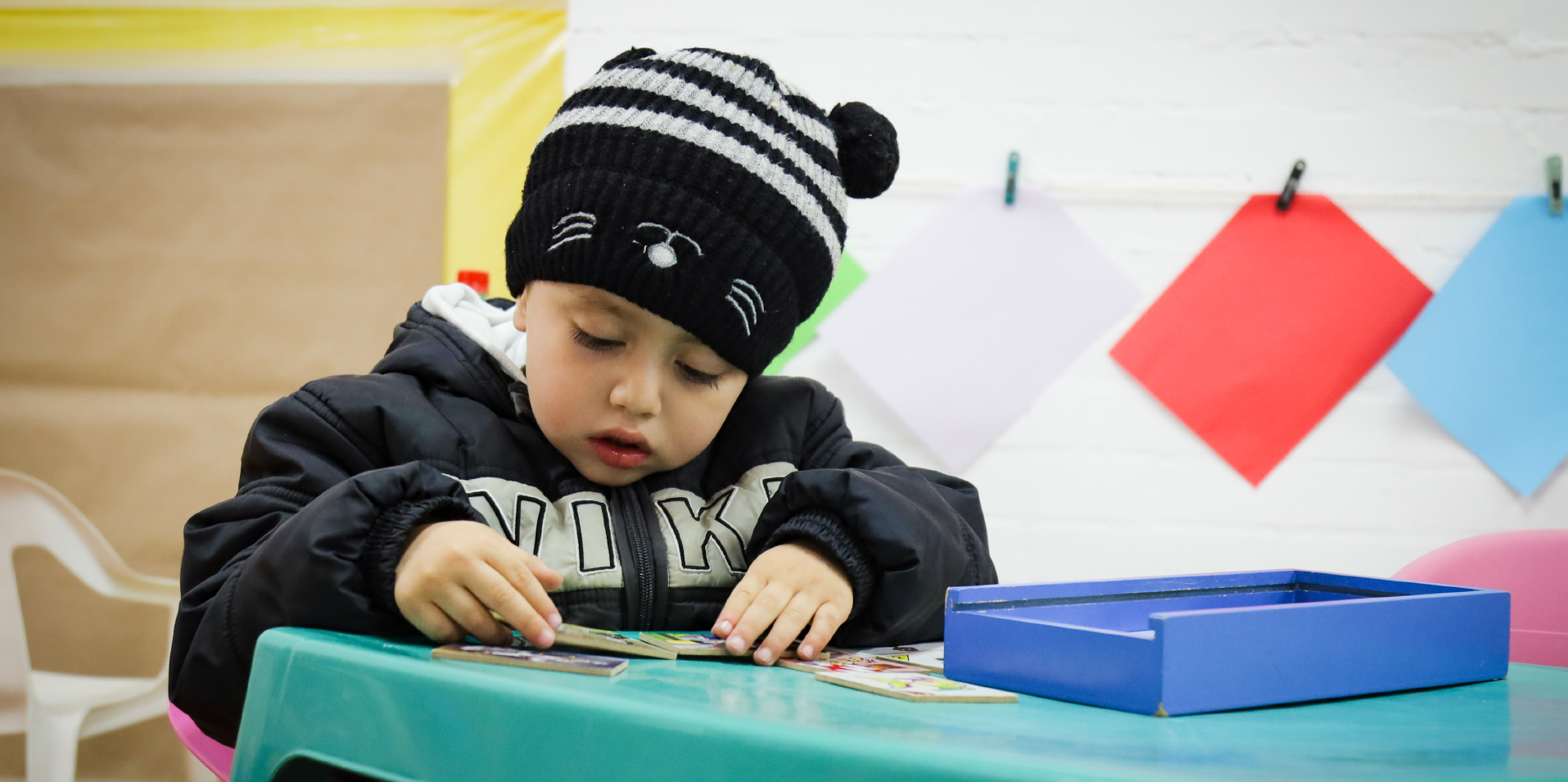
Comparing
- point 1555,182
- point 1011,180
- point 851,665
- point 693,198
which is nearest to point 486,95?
point 1011,180

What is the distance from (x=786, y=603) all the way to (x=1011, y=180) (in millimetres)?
1155

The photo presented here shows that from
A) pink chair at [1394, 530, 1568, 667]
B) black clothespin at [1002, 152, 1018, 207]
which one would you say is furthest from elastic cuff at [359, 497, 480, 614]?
black clothespin at [1002, 152, 1018, 207]

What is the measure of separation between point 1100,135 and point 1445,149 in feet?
1.66

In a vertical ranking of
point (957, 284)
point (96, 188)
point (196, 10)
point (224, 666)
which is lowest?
point (224, 666)

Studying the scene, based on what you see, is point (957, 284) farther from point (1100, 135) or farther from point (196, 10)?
point (196, 10)

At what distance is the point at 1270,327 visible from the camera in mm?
1679

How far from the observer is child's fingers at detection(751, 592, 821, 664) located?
25.5 inches

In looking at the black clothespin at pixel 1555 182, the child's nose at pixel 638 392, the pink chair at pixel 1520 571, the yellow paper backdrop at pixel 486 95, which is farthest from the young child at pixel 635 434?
the black clothespin at pixel 1555 182

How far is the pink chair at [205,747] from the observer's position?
34.0 inches

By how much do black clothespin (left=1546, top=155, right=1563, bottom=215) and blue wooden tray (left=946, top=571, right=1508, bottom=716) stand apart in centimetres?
124

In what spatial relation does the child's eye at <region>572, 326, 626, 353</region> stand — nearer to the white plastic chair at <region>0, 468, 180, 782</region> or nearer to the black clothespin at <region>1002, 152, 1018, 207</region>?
the black clothespin at <region>1002, 152, 1018, 207</region>

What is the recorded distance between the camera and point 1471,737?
456 millimetres

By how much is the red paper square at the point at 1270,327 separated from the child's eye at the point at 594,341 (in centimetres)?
106

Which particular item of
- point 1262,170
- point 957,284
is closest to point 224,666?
point 957,284
